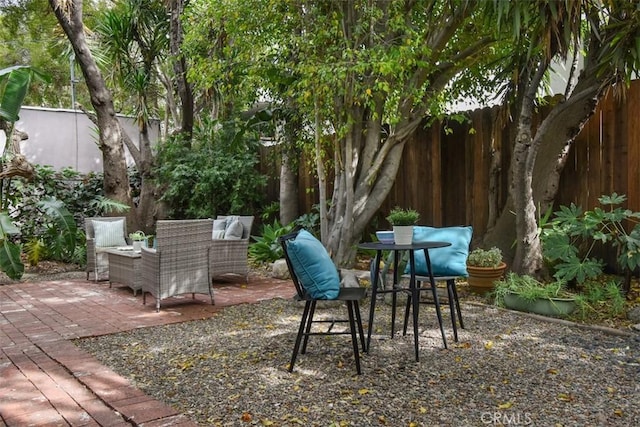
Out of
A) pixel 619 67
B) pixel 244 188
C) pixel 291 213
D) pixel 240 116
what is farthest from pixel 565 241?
pixel 240 116

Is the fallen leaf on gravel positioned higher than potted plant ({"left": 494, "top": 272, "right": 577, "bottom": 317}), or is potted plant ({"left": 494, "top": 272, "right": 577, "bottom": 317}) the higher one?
potted plant ({"left": 494, "top": 272, "right": 577, "bottom": 317})

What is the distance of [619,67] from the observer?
14.5 ft

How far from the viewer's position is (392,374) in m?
2.97

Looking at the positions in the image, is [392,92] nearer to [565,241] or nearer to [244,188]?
[565,241]

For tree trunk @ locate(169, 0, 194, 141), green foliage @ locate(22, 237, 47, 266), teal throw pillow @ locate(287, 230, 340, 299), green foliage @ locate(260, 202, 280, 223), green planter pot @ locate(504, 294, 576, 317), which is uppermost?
tree trunk @ locate(169, 0, 194, 141)

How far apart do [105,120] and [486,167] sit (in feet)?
20.2

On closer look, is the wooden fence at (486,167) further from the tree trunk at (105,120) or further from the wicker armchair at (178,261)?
the wicker armchair at (178,261)

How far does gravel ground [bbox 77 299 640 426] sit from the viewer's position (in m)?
2.41

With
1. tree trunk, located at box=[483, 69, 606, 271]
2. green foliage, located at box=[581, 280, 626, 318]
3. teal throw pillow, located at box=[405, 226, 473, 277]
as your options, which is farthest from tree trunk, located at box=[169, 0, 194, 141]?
green foliage, located at box=[581, 280, 626, 318]

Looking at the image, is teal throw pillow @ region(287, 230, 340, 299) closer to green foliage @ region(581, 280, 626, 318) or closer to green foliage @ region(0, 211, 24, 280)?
green foliage @ region(581, 280, 626, 318)

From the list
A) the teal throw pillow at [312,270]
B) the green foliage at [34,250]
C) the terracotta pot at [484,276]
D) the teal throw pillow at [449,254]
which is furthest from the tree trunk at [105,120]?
the teal throw pillow at [312,270]

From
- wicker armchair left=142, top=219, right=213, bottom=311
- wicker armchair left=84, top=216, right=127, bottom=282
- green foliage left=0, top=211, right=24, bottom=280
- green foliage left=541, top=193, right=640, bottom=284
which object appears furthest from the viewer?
wicker armchair left=84, top=216, right=127, bottom=282

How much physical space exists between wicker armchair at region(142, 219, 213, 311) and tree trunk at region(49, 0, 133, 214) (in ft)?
12.9

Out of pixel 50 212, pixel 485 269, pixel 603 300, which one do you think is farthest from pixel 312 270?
pixel 50 212
